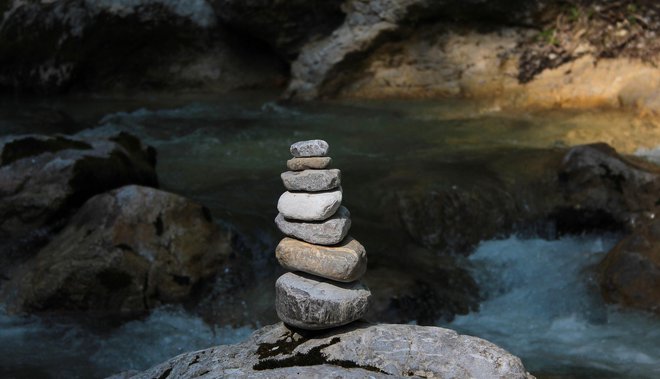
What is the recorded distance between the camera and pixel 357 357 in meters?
3.72

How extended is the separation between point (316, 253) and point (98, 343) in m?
2.41

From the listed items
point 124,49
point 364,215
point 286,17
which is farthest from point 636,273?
point 124,49

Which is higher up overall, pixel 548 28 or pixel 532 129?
Answer: pixel 548 28

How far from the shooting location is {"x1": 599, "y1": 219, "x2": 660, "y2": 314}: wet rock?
6090mm

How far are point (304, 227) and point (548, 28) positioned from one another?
9.00 meters

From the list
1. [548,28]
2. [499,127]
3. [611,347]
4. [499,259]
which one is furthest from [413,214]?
[548,28]

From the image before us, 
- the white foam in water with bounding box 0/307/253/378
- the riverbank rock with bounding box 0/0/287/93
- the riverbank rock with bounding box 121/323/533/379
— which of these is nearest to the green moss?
the riverbank rock with bounding box 121/323/533/379

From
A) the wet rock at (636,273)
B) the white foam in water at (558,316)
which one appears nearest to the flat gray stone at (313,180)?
the white foam in water at (558,316)

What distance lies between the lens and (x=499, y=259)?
23.6 ft

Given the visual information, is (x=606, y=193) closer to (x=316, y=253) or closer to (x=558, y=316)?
(x=558, y=316)

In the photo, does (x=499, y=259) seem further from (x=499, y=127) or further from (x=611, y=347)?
(x=499, y=127)

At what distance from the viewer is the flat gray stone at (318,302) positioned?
3.84 metres

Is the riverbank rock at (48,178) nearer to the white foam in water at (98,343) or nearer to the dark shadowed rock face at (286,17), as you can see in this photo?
the white foam in water at (98,343)

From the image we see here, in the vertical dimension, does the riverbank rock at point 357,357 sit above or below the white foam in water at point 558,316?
above
